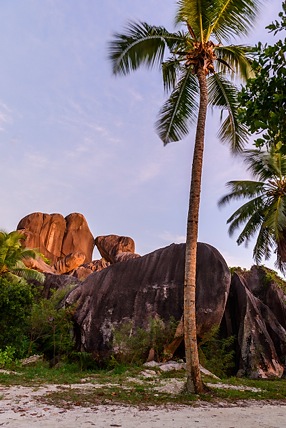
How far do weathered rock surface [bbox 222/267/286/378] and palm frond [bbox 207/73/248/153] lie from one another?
955 centimetres

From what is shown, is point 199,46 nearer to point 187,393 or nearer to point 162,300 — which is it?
point 187,393

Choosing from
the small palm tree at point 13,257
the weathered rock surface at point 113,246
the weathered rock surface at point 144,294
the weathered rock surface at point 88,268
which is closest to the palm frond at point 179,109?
the weathered rock surface at point 144,294

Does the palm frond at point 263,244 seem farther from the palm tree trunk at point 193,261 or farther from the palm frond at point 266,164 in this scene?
the palm tree trunk at point 193,261

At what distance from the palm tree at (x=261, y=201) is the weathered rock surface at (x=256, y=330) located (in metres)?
2.44

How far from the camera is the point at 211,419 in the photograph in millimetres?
5848

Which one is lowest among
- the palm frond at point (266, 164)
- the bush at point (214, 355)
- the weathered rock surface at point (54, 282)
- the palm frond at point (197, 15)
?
the bush at point (214, 355)

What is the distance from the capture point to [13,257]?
78.1ft

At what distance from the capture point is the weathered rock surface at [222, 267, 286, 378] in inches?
694

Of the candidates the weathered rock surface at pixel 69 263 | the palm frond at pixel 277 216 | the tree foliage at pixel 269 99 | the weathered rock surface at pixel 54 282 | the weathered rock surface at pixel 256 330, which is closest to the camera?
the tree foliage at pixel 269 99

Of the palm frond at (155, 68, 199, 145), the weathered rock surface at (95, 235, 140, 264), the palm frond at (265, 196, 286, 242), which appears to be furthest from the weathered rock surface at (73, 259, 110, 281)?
the palm frond at (155, 68, 199, 145)

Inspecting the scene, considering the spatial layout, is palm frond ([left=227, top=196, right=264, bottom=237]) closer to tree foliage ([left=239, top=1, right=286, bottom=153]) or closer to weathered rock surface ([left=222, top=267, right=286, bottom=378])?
weathered rock surface ([left=222, top=267, right=286, bottom=378])

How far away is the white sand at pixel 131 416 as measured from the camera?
523 cm

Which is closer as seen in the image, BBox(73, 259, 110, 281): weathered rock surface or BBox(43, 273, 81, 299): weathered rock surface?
BBox(43, 273, 81, 299): weathered rock surface

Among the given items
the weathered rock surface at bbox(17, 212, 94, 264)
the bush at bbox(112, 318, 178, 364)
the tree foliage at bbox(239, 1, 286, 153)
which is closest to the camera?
the tree foliage at bbox(239, 1, 286, 153)
